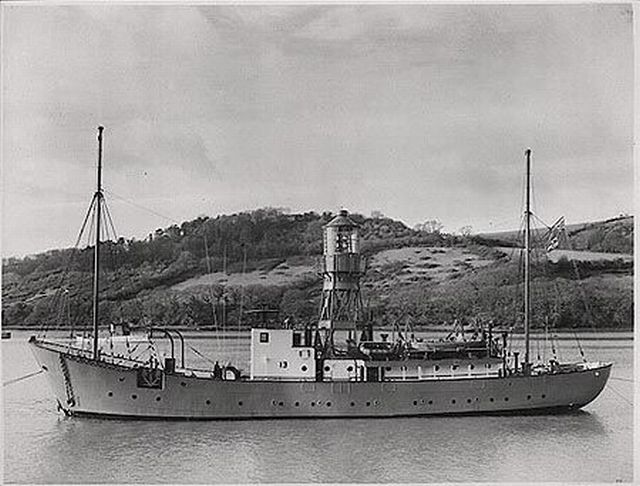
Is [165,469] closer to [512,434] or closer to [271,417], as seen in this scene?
[271,417]

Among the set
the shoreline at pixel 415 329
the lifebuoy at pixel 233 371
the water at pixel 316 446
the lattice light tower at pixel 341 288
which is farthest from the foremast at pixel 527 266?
the lifebuoy at pixel 233 371

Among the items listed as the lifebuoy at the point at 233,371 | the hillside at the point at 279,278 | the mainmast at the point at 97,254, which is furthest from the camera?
the lifebuoy at the point at 233,371

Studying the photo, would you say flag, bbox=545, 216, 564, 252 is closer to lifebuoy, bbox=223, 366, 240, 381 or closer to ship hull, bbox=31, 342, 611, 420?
ship hull, bbox=31, 342, 611, 420

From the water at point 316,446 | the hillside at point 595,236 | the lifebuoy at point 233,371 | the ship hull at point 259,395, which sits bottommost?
the water at point 316,446

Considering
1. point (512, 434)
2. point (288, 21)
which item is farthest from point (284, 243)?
point (512, 434)

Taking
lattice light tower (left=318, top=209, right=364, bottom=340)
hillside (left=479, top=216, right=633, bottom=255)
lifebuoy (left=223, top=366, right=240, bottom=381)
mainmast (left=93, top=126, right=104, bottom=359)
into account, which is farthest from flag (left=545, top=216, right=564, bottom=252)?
mainmast (left=93, top=126, right=104, bottom=359)

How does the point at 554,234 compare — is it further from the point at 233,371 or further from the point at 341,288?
the point at 233,371

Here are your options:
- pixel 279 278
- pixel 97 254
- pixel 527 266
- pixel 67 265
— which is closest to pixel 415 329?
pixel 527 266

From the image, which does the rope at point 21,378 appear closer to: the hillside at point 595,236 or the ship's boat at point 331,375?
the ship's boat at point 331,375
